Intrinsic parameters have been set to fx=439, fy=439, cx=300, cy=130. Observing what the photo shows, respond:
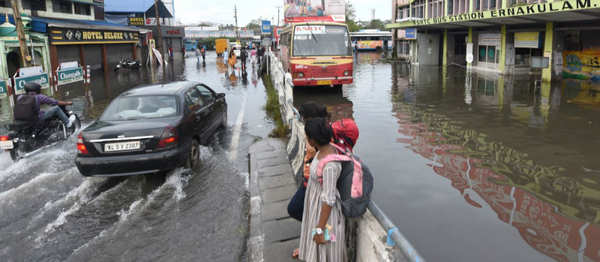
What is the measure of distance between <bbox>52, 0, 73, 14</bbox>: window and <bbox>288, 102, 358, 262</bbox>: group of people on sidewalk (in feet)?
109

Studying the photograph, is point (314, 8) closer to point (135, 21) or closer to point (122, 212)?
point (122, 212)

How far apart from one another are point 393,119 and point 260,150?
461 centimetres

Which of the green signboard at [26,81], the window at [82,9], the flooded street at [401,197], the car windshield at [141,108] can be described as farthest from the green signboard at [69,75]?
the window at [82,9]

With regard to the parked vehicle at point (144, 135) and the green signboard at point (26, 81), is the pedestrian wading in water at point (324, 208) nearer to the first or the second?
the parked vehicle at point (144, 135)

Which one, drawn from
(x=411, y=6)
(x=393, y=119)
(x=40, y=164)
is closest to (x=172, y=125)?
(x=40, y=164)

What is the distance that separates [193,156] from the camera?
744cm

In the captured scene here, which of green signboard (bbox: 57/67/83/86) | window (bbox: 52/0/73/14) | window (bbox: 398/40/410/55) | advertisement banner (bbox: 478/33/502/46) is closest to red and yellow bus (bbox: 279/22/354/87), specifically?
green signboard (bbox: 57/67/83/86)

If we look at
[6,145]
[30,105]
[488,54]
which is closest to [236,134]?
[30,105]

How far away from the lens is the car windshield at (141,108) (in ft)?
23.3

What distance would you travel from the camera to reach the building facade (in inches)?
709

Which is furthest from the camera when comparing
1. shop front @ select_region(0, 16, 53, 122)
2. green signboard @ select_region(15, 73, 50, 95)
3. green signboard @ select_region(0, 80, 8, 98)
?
green signboard @ select_region(15, 73, 50, 95)

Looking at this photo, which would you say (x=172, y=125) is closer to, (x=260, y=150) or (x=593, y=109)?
(x=260, y=150)

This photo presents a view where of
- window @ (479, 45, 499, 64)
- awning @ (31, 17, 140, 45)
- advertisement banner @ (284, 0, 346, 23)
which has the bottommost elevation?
window @ (479, 45, 499, 64)

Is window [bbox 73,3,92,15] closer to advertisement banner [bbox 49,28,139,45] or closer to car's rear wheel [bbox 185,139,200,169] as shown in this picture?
advertisement banner [bbox 49,28,139,45]
